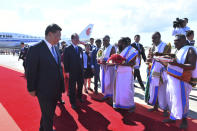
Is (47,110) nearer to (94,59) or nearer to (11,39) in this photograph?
(94,59)

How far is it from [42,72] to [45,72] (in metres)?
0.04

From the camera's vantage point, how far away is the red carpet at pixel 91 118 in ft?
10.2

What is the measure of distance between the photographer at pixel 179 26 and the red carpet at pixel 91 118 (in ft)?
9.72

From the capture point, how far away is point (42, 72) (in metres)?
2.18

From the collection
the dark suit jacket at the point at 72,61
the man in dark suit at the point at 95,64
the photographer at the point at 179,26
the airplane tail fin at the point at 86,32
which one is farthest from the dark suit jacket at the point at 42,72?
the airplane tail fin at the point at 86,32

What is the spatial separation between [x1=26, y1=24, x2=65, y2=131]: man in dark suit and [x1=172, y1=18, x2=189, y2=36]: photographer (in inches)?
182

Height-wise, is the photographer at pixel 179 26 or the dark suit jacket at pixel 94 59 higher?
the photographer at pixel 179 26

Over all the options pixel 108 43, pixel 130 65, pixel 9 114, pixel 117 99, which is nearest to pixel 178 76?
pixel 130 65

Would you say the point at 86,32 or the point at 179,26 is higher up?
the point at 86,32

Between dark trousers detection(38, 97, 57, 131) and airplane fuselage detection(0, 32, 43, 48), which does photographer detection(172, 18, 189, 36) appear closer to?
dark trousers detection(38, 97, 57, 131)

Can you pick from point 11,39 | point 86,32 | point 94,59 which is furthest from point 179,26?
point 11,39

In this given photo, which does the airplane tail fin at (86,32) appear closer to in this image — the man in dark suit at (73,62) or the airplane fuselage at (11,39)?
the airplane fuselage at (11,39)

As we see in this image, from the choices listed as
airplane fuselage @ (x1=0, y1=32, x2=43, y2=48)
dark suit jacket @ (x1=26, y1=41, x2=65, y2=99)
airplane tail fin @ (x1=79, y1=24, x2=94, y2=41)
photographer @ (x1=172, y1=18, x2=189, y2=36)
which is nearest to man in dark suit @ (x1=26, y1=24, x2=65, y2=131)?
dark suit jacket @ (x1=26, y1=41, x2=65, y2=99)

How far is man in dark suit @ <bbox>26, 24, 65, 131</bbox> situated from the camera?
212 cm
